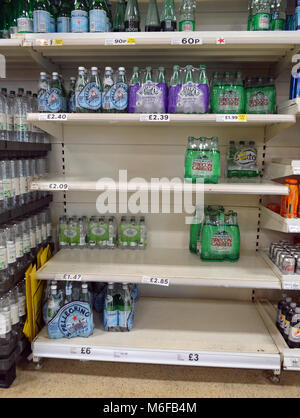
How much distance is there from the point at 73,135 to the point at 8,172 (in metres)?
0.68

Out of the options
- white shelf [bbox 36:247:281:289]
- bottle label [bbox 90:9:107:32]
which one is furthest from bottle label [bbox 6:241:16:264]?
bottle label [bbox 90:9:107:32]

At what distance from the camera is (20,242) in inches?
75.4

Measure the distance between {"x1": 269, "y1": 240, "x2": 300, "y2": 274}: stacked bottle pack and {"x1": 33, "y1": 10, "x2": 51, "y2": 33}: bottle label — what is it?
1.89 meters

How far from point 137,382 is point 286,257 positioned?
1136 millimetres

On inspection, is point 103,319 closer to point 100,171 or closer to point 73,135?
point 100,171

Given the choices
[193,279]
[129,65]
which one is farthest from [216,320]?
[129,65]

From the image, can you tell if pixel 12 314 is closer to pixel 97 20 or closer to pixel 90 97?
pixel 90 97

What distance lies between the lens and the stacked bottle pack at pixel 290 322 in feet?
6.13

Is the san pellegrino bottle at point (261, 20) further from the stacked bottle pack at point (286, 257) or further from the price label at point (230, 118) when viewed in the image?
the stacked bottle pack at point (286, 257)

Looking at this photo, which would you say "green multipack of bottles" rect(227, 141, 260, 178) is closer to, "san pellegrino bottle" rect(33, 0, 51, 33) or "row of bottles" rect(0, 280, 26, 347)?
"san pellegrino bottle" rect(33, 0, 51, 33)

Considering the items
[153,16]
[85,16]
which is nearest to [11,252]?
[85,16]

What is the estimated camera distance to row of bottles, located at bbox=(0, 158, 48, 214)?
5.80 ft

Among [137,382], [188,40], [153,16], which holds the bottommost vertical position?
[137,382]

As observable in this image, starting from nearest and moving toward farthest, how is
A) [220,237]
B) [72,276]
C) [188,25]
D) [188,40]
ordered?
1. [188,40]
2. [188,25]
3. [72,276]
4. [220,237]
